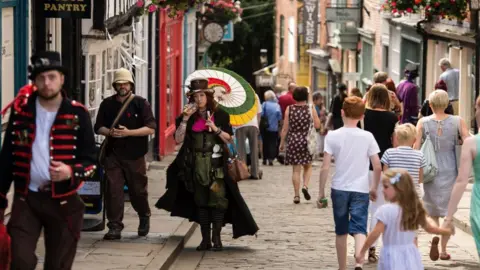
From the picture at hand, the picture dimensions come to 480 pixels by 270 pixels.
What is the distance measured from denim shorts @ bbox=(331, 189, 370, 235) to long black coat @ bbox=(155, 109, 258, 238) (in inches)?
77.5

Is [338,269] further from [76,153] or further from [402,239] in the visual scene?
[76,153]

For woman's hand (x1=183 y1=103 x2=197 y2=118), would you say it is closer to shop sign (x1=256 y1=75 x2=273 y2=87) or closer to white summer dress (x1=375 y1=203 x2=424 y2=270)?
white summer dress (x1=375 y1=203 x2=424 y2=270)

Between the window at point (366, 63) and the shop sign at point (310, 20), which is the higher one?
the shop sign at point (310, 20)

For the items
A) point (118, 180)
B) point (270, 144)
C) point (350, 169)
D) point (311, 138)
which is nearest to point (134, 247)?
point (118, 180)

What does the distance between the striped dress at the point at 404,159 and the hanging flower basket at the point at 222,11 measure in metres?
27.3

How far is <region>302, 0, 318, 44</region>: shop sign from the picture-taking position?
2167 inches

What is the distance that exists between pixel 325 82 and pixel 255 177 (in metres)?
34.7

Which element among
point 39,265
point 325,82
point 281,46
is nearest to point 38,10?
point 39,265

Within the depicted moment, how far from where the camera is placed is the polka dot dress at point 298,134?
768 inches

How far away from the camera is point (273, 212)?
18.5 metres

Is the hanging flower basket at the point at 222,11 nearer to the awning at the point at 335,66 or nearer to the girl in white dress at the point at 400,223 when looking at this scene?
the awning at the point at 335,66

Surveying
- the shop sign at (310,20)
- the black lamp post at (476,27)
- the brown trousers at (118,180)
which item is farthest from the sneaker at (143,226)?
the shop sign at (310,20)

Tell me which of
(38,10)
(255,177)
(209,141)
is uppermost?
(38,10)

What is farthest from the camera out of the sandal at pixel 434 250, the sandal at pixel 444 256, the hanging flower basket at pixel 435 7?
the hanging flower basket at pixel 435 7
